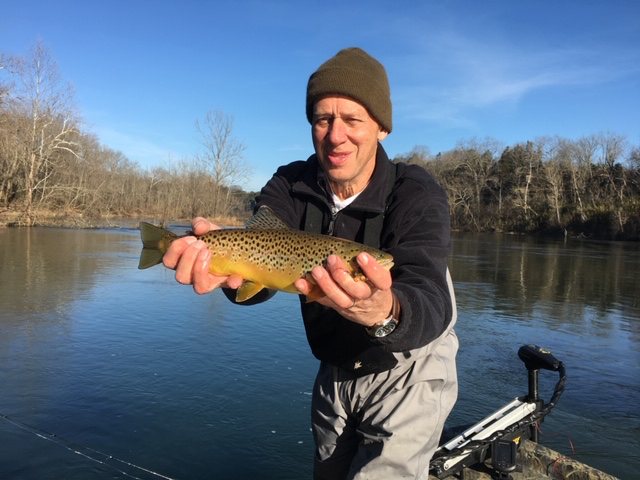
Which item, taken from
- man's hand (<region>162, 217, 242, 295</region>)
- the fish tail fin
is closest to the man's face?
man's hand (<region>162, 217, 242, 295</region>)

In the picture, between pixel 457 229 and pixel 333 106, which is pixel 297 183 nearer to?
pixel 333 106

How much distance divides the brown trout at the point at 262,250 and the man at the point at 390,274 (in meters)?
0.11

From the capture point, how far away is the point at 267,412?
A: 23.6 ft

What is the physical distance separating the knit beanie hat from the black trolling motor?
286cm

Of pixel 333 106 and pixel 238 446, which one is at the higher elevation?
pixel 333 106

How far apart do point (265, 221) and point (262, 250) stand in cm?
24

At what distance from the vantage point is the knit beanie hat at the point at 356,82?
324 cm

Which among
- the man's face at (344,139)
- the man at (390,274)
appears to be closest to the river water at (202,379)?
the man at (390,274)

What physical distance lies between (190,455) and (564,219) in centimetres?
7615

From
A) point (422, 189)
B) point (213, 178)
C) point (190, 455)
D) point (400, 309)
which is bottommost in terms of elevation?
point (190, 455)

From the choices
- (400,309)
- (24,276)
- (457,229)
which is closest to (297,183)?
(400,309)

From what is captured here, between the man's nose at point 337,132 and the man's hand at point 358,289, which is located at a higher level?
the man's nose at point 337,132

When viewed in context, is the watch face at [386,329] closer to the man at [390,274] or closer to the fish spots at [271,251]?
the man at [390,274]

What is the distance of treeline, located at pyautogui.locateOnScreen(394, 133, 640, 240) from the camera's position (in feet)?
219
